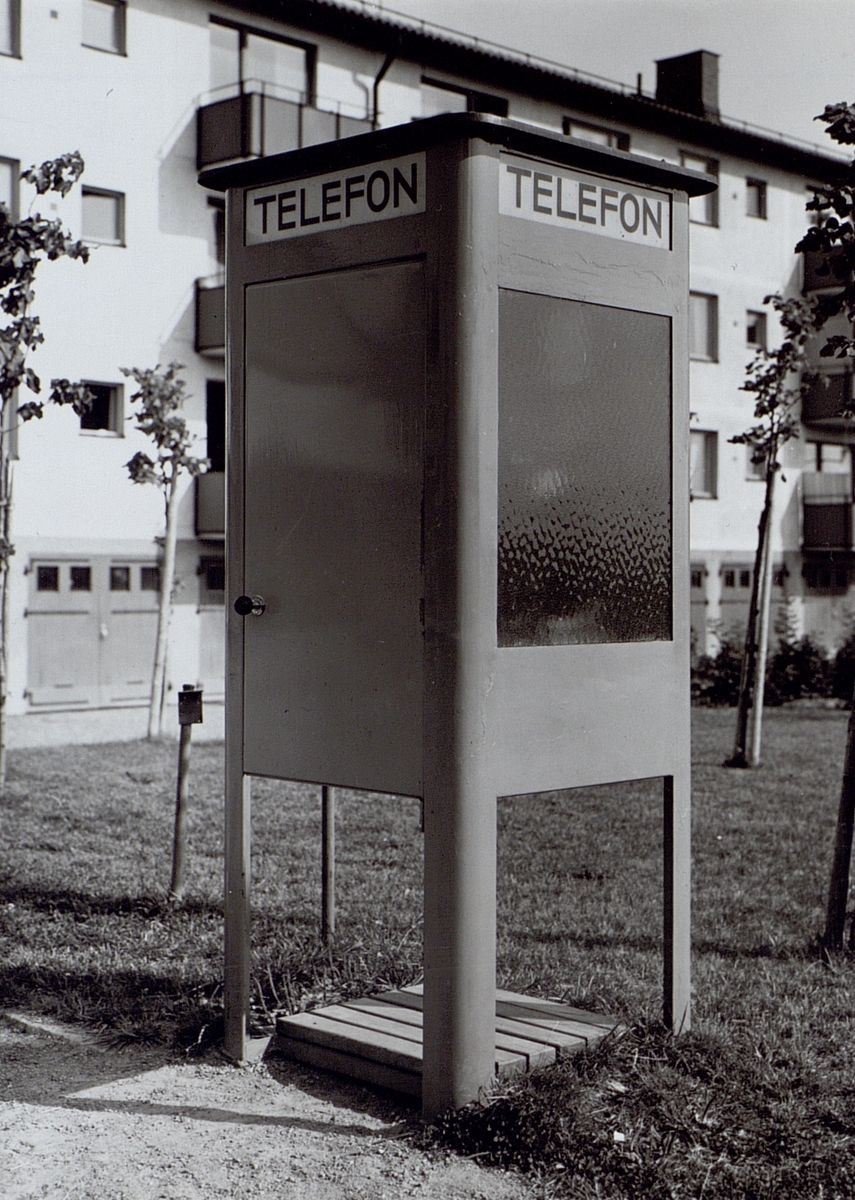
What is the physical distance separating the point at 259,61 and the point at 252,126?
1.95 m

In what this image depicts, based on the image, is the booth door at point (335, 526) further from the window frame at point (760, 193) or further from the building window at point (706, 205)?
the window frame at point (760, 193)

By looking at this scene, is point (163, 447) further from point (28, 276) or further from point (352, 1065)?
point (352, 1065)

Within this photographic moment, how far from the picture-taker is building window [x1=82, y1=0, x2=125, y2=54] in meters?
22.4

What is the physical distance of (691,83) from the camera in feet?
110

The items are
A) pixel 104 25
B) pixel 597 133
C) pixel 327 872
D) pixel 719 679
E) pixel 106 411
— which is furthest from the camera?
pixel 597 133

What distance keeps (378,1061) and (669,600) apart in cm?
172

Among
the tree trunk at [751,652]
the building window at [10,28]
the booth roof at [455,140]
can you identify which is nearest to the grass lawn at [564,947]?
the tree trunk at [751,652]

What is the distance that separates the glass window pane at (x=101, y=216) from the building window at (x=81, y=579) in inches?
191

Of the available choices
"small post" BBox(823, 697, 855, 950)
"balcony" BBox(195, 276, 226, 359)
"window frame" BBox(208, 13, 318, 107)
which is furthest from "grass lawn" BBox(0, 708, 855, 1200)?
"window frame" BBox(208, 13, 318, 107)

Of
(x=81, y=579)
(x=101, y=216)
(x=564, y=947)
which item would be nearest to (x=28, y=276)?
(x=564, y=947)

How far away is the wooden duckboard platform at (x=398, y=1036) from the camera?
464cm

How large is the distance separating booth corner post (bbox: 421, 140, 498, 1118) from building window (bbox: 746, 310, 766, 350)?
98.0 ft

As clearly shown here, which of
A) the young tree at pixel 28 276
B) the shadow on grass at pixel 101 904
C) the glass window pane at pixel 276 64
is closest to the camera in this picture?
the shadow on grass at pixel 101 904

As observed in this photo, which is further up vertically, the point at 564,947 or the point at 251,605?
the point at 251,605
